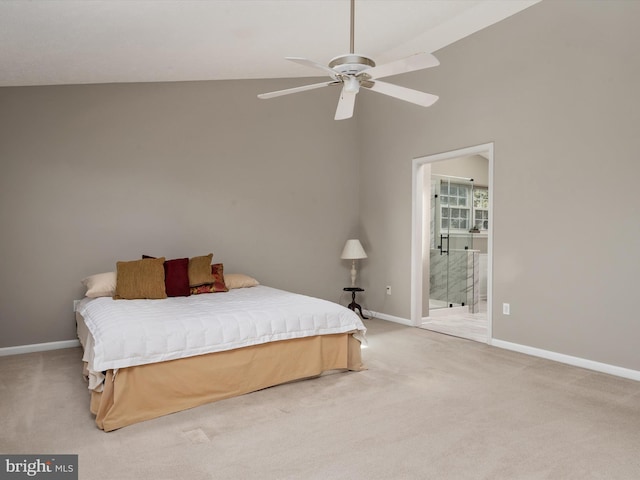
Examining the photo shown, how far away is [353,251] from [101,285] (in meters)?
2.88

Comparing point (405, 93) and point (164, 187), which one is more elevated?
point (405, 93)

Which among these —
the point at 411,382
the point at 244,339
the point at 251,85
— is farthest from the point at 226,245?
the point at 411,382

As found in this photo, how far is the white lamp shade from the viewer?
18.2 feet

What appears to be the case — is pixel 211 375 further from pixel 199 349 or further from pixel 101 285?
pixel 101 285

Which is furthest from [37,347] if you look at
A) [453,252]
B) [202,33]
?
[453,252]

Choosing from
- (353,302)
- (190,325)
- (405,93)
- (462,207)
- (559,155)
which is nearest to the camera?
(405,93)

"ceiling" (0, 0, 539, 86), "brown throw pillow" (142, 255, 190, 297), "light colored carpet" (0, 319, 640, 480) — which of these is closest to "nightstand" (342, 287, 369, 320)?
"light colored carpet" (0, 319, 640, 480)

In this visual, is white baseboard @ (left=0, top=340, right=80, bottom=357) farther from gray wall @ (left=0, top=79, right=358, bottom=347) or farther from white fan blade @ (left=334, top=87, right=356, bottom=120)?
white fan blade @ (left=334, top=87, right=356, bottom=120)

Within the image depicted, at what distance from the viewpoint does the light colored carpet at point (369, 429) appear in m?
2.07

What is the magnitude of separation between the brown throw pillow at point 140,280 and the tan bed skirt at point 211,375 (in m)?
1.31

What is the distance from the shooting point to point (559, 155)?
150 inches

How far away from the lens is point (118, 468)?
2.07m

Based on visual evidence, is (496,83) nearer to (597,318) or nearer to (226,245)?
(597,318)

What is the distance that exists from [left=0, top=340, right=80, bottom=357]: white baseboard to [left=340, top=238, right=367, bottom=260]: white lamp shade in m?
3.10
